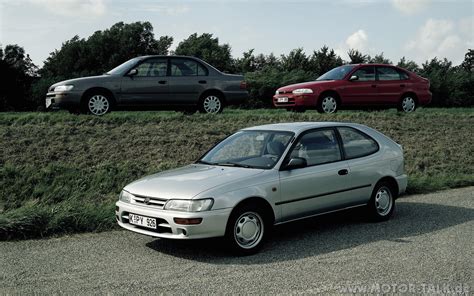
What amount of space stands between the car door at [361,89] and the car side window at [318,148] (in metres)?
8.94

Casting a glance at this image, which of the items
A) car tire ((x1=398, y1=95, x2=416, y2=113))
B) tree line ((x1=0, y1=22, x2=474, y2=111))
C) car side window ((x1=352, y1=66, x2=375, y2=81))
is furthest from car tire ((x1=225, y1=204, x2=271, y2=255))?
tree line ((x1=0, y1=22, x2=474, y2=111))

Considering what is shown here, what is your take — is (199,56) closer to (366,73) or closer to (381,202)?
(366,73)

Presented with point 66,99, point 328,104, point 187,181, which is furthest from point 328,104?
point 187,181

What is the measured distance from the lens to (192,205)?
20.4 ft

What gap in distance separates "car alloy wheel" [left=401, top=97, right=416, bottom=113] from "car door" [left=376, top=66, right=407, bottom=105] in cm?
31

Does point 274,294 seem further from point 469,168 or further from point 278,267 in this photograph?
point 469,168

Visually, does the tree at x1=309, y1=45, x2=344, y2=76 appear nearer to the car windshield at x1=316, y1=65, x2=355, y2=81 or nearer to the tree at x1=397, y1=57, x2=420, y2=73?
the tree at x1=397, y1=57, x2=420, y2=73

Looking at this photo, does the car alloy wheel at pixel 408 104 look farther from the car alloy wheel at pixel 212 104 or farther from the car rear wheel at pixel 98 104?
the car rear wheel at pixel 98 104

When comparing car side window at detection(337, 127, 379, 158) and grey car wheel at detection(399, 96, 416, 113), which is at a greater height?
grey car wheel at detection(399, 96, 416, 113)

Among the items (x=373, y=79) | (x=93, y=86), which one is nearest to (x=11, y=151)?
(x=93, y=86)

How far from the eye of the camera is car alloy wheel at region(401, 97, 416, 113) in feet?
58.1

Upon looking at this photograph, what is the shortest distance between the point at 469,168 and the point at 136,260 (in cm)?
877

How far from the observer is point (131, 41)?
60.8m

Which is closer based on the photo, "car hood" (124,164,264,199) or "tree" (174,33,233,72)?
"car hood" (124,164,264,199)
